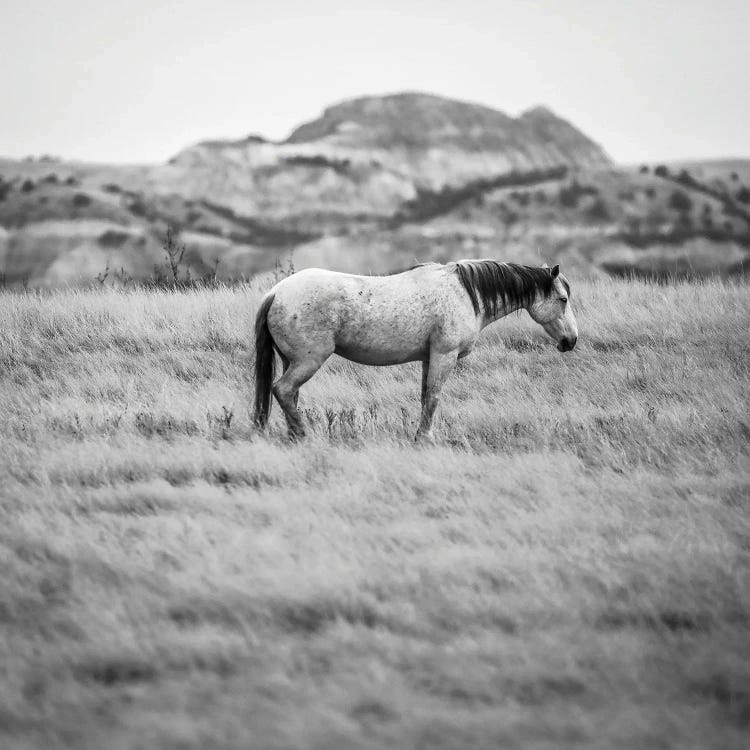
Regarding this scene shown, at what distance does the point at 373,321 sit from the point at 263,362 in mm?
1128

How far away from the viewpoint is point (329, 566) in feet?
13.5

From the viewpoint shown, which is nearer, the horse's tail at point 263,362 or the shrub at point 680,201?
the horse's tail at point 263,362

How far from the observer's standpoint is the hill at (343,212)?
62281 millimetres

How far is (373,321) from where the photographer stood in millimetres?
6906

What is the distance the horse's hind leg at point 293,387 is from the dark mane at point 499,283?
1679 millimetres

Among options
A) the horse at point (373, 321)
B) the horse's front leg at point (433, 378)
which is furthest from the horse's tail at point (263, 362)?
the horse's front leg at point (433, 378)

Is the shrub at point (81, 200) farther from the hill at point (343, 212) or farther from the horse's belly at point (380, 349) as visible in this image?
the horse's belly at point (380, 349)

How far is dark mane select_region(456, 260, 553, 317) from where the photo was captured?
7.34 m

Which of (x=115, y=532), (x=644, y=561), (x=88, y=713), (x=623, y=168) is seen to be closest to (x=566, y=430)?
(x=644, y=561)

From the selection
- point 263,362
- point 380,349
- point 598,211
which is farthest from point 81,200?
point 380,349

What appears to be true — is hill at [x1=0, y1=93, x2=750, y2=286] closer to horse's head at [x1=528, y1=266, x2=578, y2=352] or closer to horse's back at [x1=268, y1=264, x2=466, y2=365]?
horse's head at [x1=528, y1=266, x2=578, y2=352]

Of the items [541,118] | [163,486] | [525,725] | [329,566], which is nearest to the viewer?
[525,725]

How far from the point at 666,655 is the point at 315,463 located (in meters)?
3.36

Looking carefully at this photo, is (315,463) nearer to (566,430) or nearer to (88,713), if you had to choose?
(566,430)
